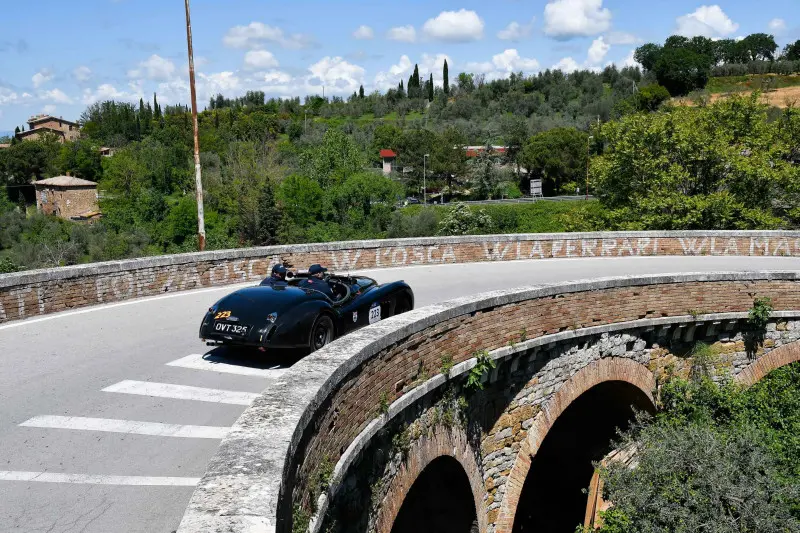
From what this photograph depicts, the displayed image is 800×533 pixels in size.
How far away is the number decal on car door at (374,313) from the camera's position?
29.7 ft

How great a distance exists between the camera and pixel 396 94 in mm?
133125

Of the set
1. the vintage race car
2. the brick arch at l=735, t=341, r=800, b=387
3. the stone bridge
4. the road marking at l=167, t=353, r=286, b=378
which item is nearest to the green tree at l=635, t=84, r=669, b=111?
the brick arch at l=735, t=341, r=800, b=387

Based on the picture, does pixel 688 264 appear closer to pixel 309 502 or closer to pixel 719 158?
pixel 719 158

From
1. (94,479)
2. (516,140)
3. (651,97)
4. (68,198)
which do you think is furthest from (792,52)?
(94,479)

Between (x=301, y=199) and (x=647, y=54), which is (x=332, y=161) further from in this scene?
(x=647, y=54)

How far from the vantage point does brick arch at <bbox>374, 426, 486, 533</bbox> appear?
21.1 ft

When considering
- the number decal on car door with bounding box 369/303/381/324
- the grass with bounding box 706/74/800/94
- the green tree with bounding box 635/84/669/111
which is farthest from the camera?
the grass with bounding box 706/74/800/94

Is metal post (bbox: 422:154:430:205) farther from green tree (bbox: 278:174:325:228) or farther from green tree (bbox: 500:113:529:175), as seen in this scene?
green tree (bbox: 278:174:325:228)

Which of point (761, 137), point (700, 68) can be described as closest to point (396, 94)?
point (700, 68)

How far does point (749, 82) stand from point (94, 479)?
10808cm

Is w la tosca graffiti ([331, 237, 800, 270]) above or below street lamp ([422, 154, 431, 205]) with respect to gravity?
below

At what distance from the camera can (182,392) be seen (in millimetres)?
7043

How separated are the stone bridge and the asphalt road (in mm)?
1090

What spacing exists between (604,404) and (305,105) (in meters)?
132
